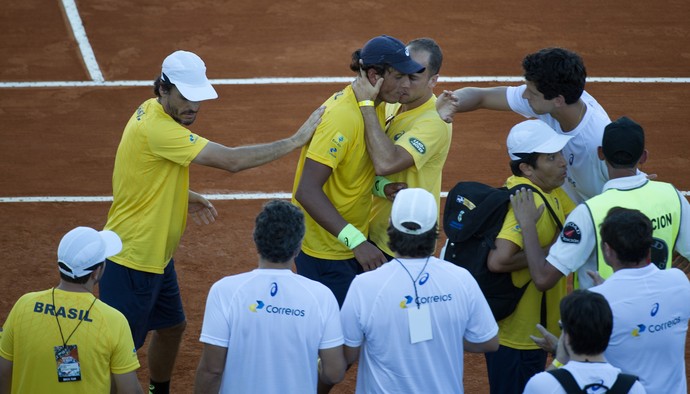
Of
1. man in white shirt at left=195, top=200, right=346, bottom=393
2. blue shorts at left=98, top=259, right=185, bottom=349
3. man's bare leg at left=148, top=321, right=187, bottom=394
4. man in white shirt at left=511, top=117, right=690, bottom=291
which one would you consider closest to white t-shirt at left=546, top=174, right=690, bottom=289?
man in white shirt at left=511, top=117, right=690, bottom=291

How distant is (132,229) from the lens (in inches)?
286

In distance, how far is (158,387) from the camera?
26.5 feet

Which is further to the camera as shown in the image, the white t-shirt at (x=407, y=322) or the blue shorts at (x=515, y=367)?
the blue shorts at (x=515, y=367)

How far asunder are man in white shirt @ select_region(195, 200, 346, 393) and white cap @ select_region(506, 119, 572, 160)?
1786 mm

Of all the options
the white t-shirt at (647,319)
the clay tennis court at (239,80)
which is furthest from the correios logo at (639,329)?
the clay tennis court at (239,80)

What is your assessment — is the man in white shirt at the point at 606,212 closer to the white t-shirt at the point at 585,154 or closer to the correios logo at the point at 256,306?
the white t-shirt at the point at 585,154

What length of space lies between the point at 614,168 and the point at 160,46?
10.6 m

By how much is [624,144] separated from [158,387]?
4.07 m

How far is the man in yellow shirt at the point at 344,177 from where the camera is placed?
7.03 metres

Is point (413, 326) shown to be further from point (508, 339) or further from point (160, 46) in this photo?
point (160, 46)

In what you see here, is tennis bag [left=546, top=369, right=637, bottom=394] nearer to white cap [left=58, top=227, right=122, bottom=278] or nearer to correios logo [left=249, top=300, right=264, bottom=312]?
correios logo [left=249, top=300, right=264, bottom=312]

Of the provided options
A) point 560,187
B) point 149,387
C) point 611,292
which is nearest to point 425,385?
point 611,292

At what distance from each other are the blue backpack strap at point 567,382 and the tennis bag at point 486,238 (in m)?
1.86

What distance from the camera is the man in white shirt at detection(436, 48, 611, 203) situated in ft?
22.9
